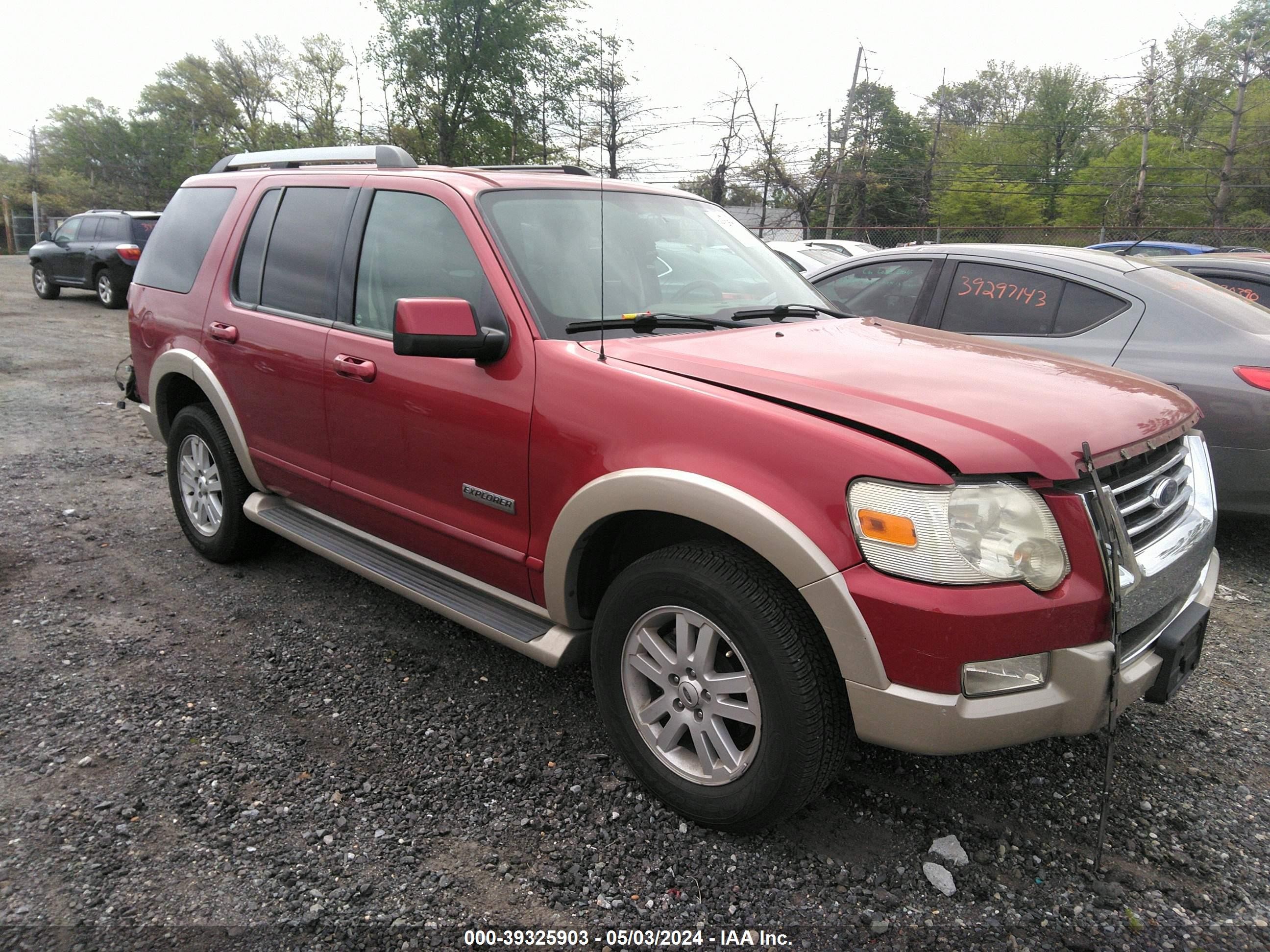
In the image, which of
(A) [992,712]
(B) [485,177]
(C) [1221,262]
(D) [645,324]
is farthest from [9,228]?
(A) [992,712]

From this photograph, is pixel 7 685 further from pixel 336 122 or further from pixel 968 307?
pixel 336 122

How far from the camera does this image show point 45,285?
17.0 meters

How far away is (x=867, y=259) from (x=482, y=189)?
11.7 feet

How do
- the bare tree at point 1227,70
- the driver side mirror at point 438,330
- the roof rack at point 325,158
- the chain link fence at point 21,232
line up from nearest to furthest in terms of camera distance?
the driver side mirror at point 438,330 < the roof rack at point 325,158 < the bare tree at point 1227,70 < the chain link fence at point 21,232

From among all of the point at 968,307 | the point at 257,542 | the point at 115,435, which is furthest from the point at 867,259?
the point at 115,435

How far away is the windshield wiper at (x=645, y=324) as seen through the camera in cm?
286

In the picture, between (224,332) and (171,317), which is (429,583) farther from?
(171,317)

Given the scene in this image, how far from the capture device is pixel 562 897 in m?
2.29

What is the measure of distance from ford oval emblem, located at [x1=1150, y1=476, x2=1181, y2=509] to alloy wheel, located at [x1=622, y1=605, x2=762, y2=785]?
1.25 metres

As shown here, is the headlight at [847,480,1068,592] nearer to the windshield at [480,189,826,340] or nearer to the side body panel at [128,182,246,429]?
the windshield at [480,189,826,340]

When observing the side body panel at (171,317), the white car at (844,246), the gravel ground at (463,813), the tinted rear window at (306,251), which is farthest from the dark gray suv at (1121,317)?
the white car at (844,246)

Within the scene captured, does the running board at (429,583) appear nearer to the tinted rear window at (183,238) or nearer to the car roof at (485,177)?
the tinted rear window at (183,238)

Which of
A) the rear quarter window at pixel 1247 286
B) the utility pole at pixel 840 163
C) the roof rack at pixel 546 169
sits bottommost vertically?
the rear quarter window at pixel 1247 286

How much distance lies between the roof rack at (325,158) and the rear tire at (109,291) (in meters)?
12.9
